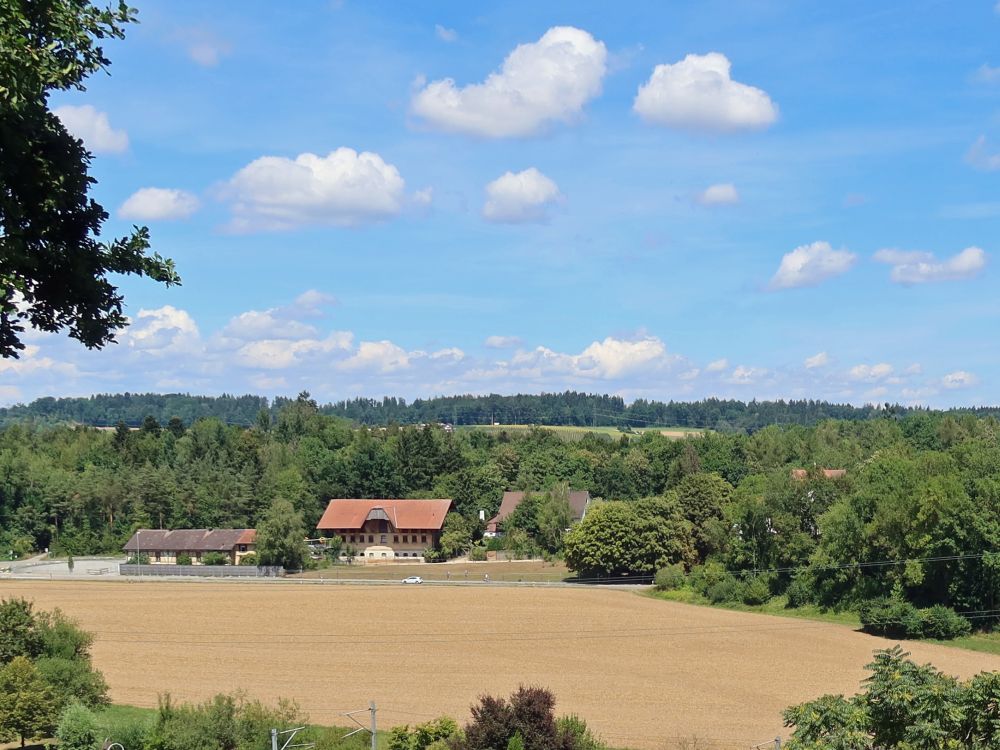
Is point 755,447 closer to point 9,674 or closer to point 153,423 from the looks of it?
point 153,423

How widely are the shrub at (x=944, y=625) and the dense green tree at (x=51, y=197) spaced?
187 feet

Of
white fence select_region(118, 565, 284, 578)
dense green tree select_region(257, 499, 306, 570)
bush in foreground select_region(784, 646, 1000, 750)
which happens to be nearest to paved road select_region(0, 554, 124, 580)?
white fence select_region(118, 565, 284, 578)

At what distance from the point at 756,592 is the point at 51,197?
6755 centimetres

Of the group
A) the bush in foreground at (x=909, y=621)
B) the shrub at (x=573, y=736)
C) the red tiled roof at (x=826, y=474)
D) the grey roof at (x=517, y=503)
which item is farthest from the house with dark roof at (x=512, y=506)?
the shrub at (x=573, y=736)

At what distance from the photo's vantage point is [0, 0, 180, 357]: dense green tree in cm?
949

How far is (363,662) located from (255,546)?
50.8 metres

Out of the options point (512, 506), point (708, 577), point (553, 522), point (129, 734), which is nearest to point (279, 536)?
point (553, 522)

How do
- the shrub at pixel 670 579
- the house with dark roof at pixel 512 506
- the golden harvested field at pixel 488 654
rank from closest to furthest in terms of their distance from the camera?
the golden harvested field at pixel 488 654, the shrub at pixel 670 579, the house with dark roof at pixel 512 506

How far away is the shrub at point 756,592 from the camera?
7144cm

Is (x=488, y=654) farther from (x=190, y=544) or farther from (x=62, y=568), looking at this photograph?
(x=62, y=568)

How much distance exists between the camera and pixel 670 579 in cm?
7606

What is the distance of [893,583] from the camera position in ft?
209

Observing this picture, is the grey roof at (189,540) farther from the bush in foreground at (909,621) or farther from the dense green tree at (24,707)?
the dense green tree at (24,707)

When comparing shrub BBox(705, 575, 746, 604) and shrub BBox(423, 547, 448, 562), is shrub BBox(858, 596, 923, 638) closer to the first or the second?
shrub BBox(705, 575, 746, 604)
